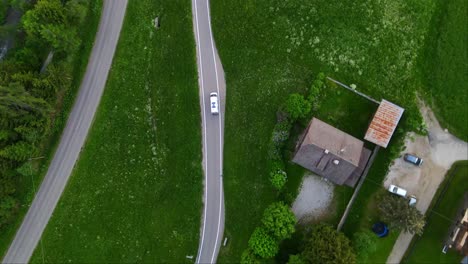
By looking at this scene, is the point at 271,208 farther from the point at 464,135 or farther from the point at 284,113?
the point at 464,135

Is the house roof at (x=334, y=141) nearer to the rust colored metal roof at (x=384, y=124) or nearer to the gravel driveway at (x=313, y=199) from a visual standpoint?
the rust colored metal roof at (x=384, y=124)

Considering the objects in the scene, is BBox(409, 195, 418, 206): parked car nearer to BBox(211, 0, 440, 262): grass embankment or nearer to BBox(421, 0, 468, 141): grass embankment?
BBox(211, 0, 440, 262): grass embankment

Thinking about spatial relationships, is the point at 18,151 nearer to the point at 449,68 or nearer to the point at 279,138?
the point at 279,138

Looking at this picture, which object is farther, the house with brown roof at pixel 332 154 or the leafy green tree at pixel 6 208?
the leafy green tree at pixel 6 208

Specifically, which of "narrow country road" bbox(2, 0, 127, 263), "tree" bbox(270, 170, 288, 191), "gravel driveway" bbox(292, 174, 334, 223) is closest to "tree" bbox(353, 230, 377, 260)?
"gravel driveway" bbox(292, 174, 334, 223)

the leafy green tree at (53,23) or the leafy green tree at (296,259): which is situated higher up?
the leafy green tree at (53,23)

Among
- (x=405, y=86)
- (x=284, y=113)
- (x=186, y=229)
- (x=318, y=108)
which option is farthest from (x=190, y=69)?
(x=405, y=86)

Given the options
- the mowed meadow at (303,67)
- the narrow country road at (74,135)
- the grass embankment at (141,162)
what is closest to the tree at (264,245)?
the mowed meadow at (303,67)
